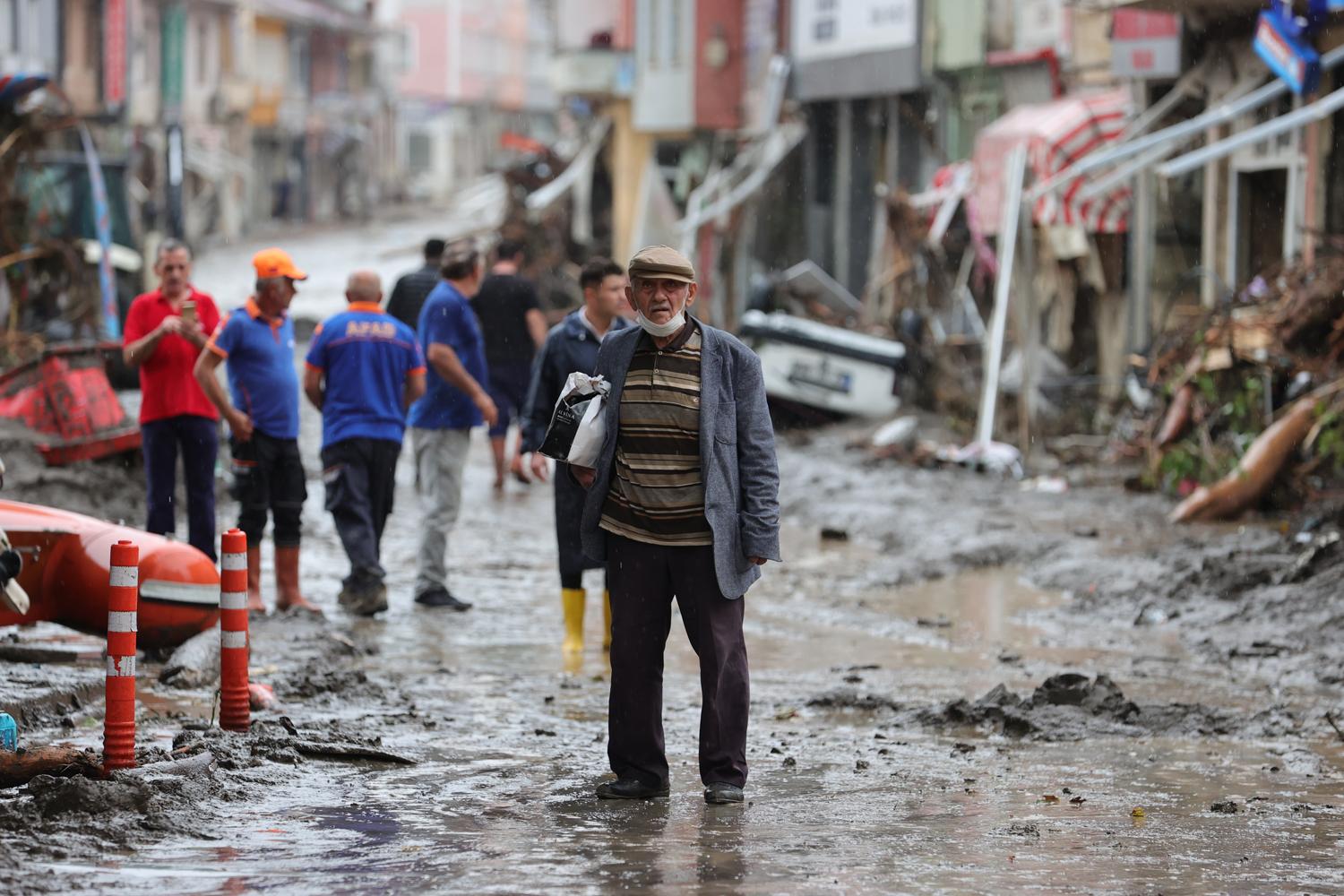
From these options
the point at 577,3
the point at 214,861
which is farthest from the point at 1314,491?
the point at 577,3

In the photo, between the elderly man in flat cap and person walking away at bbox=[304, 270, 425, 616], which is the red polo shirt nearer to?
person walking away at bbox=[304, 270, 425, 616]

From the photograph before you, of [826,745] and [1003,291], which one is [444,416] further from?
[1003,291]

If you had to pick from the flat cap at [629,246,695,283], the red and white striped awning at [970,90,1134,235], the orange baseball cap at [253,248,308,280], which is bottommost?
the orange baseball cap at [253,248,308,280]

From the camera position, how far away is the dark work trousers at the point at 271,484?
10.7 meters

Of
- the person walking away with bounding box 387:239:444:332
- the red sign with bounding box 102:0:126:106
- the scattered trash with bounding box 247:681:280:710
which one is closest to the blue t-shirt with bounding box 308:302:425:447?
the scattered trash with bounding box 247:681:280:710

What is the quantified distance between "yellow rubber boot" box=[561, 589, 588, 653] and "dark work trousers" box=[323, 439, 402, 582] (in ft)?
4.82

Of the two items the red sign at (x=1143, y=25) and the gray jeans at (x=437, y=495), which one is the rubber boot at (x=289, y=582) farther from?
the red sign at (x=1143, y=25)

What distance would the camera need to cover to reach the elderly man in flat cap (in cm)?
666

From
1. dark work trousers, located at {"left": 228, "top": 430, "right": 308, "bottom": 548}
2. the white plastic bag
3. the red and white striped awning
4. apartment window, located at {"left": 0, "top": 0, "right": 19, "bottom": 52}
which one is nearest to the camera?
the white plastic bag

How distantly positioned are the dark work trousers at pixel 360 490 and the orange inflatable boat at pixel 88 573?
69.2 inches

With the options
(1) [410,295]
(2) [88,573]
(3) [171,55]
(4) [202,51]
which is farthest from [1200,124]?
(4) [202,51]

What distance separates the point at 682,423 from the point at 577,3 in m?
36.1

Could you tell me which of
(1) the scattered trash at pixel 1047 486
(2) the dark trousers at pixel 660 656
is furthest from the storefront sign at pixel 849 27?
(2) the dark trousers at pixel 660 656

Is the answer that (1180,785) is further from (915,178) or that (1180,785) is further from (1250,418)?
(915,178)
